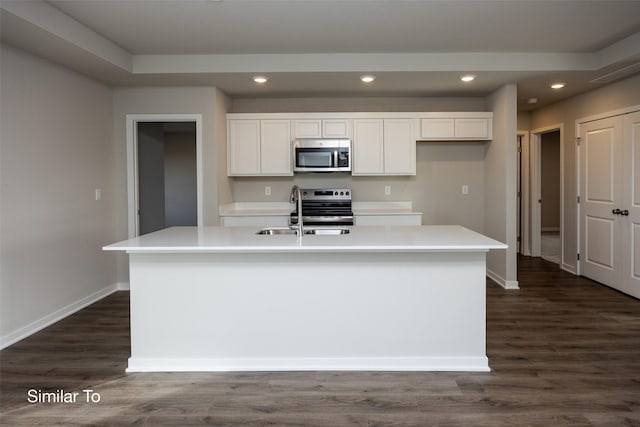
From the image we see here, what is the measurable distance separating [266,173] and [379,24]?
2.40m

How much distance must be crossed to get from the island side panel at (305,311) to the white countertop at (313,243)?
108 millimetres

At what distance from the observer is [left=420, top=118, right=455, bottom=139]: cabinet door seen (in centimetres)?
553

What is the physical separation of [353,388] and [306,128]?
3.47 meters

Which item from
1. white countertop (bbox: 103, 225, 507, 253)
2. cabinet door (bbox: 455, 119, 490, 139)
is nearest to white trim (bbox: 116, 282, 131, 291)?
white countertop (bbox: 103, 225, 507, 253)

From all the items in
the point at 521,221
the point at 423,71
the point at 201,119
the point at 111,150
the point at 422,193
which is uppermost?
the point at 423,71

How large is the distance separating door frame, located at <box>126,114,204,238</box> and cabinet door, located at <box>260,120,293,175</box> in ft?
2.50

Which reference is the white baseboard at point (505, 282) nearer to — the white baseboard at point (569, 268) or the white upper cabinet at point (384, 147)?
the white baseboard at point (569, 268)

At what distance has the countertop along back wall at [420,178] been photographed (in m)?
5.88

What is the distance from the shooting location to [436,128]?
5543mm

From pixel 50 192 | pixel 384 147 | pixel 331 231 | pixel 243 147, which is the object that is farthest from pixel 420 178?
pixel 50 192

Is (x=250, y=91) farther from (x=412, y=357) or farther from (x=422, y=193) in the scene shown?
(x=412, y=357)

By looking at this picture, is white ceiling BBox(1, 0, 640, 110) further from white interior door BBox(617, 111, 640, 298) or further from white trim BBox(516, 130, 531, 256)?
white trim BBox(516, 130, 531, 256)

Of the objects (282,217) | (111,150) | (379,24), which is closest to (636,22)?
(379,24)

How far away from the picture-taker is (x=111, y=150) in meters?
5.08
